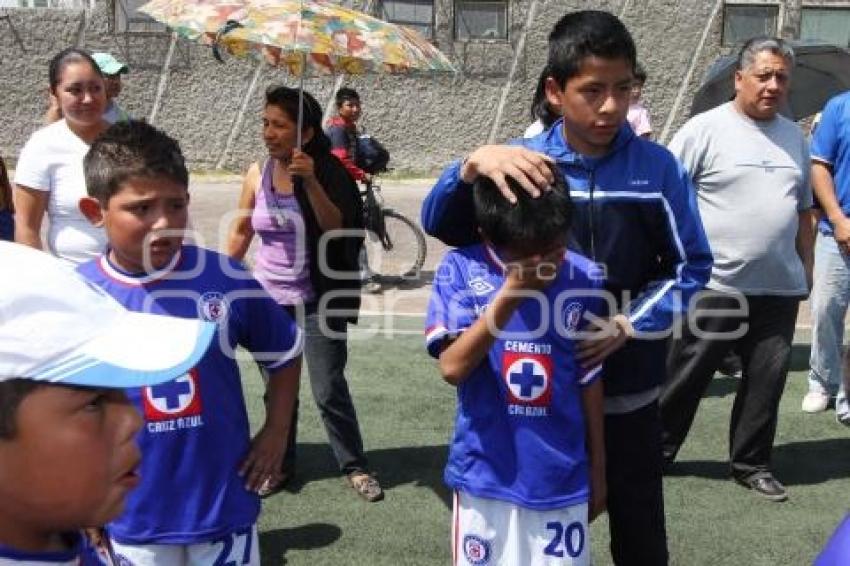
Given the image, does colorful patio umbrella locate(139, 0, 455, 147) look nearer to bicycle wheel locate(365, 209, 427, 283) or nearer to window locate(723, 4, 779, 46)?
bicycle wheel locate(365, 209, 427, 283)

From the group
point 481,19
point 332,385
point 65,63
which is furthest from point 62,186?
point 481,19

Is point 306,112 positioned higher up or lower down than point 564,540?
higher up

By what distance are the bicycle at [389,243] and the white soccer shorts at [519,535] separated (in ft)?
20.6

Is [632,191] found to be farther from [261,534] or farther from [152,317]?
[261,534]

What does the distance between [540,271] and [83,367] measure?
1185 millimetres

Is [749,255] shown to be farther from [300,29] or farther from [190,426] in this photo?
[190,426]

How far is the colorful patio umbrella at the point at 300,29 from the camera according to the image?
12.8ft

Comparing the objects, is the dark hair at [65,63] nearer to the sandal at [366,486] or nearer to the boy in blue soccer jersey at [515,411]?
the sandal at [366,486]

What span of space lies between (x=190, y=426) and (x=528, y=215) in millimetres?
915

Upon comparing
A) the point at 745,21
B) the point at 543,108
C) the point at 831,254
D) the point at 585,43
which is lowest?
the point at 745,21

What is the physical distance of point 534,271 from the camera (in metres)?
2.09

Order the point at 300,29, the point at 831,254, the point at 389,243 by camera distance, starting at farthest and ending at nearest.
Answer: the point at 389,243
the point at 831,254
the point at 300,29

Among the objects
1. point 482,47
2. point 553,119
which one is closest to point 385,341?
point 553,119

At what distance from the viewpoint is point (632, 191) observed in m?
2.46
